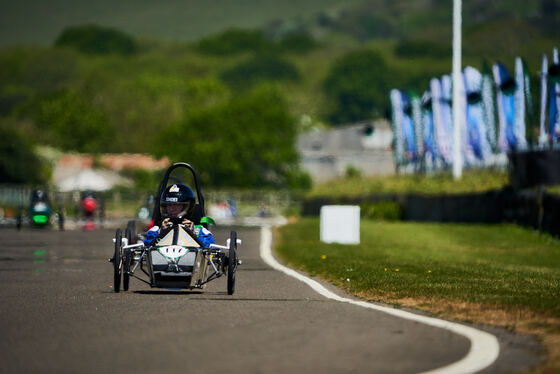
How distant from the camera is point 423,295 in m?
13.1

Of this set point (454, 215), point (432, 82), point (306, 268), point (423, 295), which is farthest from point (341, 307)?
point (432, 82)

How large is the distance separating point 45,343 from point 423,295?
5.18 meters

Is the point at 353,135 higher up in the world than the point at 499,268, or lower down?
higher up

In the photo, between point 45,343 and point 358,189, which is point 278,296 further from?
point 358,189

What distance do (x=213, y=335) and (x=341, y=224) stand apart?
17840 mm

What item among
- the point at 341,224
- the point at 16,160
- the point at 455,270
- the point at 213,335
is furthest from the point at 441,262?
the point at 16,160

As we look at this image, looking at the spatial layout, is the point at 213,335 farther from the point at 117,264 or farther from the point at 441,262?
the point at 441,262

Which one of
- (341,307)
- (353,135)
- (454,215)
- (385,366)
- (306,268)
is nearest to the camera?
(385,366)

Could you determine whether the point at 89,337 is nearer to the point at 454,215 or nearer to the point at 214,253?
the point at 214,253

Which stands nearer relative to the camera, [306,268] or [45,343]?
[45,343]

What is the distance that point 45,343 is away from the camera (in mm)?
9156

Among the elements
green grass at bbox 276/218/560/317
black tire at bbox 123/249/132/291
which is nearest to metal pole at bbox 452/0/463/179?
green grass at bbox 276/218/560/317

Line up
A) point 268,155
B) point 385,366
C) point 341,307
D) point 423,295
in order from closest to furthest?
1. point 385,366
2. point 341,307
3. point 423,295
4. point 268,155

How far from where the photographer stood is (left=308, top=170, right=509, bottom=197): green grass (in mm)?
41406
